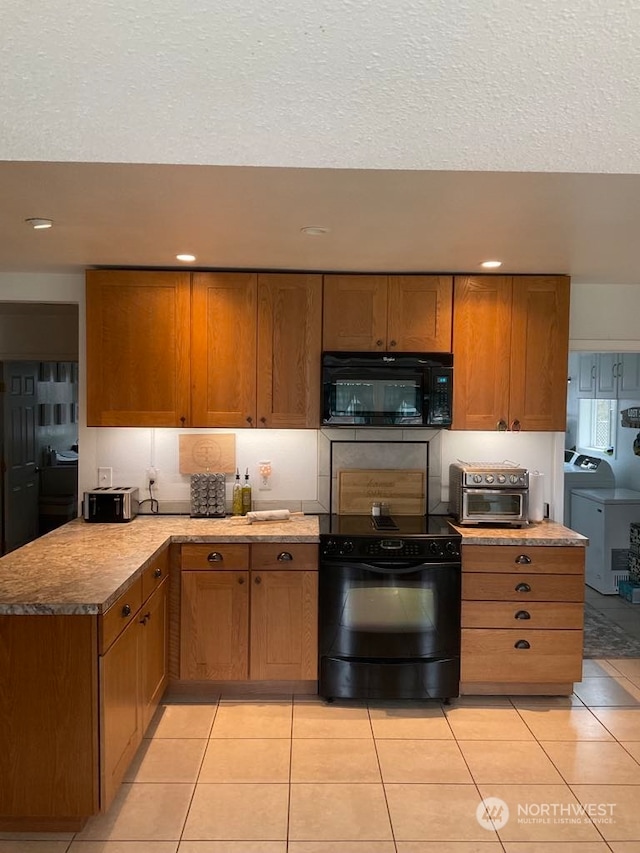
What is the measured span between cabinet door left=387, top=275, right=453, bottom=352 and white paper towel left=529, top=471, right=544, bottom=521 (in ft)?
2.88

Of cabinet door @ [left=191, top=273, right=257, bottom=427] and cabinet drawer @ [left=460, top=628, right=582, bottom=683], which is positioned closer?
cabinet drawer @ [left=460, top=628, right=582, bottom=683]

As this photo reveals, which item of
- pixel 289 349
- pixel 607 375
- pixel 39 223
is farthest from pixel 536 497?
pixel 39 223

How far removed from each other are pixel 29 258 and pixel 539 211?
8.08 feet

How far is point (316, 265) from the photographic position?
3430mm

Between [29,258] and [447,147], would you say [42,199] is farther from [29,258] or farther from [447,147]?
[447,147]

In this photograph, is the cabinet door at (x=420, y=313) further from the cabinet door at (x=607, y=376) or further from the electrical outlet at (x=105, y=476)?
the cabinet door at (x=607, y=376)

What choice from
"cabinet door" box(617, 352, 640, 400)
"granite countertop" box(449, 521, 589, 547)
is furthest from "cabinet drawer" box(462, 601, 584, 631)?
"cabinet door" box(617, 352, 640, 400)

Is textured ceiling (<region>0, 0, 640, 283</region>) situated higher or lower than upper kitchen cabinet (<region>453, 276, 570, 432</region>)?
higher

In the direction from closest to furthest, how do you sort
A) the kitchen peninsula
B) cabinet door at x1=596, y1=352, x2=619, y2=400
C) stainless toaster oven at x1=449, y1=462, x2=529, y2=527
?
the kitchen peninsula → stainless toaster oven at x1=449, y1=462, x2=529, y2=527 → cabinet door at x1=596, y1=352, x2=619, y2=400

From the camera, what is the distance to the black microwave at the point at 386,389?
139 inches

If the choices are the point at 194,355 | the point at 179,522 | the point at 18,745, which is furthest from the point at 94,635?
the point at 194,355

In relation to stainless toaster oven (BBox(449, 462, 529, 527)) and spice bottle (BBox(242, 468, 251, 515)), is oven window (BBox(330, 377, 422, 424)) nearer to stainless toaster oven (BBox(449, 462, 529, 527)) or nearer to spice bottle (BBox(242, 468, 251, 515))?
stainless toaster oven (BBox(449, 462, 529, 527))

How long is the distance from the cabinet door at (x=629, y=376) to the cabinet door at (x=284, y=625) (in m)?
3.44

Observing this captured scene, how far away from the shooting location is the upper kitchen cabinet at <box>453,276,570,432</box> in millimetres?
3619
